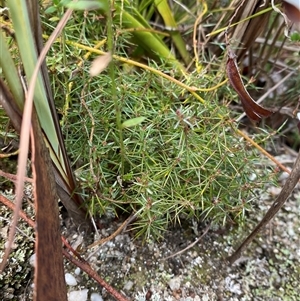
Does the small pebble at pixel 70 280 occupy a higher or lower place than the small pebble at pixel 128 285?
lower

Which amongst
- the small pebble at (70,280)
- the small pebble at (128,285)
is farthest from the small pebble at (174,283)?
the small pebble at (70,280)

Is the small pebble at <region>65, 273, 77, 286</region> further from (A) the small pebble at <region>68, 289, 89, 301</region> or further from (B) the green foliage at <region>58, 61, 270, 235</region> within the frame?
(B) the green foliage at <region>58, 61, 270, 235</region>

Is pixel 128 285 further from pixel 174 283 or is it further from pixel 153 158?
pixel 153 158

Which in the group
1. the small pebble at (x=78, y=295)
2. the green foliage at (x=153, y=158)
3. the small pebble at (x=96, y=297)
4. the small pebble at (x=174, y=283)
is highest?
the green foliage at (x=153, y=158)

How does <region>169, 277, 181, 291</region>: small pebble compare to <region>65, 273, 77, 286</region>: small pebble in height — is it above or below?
above

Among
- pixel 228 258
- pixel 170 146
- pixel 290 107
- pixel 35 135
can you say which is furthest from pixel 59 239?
pixel 290 107

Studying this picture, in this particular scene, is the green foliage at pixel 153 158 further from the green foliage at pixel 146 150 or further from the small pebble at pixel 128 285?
the small pebble at pixel 128 285

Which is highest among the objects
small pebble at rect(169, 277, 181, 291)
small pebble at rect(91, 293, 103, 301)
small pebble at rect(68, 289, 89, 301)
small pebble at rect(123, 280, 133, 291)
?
small pebble at rect(169, 277, 181, 291)

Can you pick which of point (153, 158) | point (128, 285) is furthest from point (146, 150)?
point (128, 285)

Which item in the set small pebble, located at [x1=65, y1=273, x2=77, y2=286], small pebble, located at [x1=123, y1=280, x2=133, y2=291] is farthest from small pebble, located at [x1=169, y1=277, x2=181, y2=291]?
small pebble, located at [x1=65, y1=273, x2=77, y2=286]

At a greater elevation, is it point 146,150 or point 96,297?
point 146,150

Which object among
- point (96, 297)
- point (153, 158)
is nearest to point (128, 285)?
point (96, 297)
